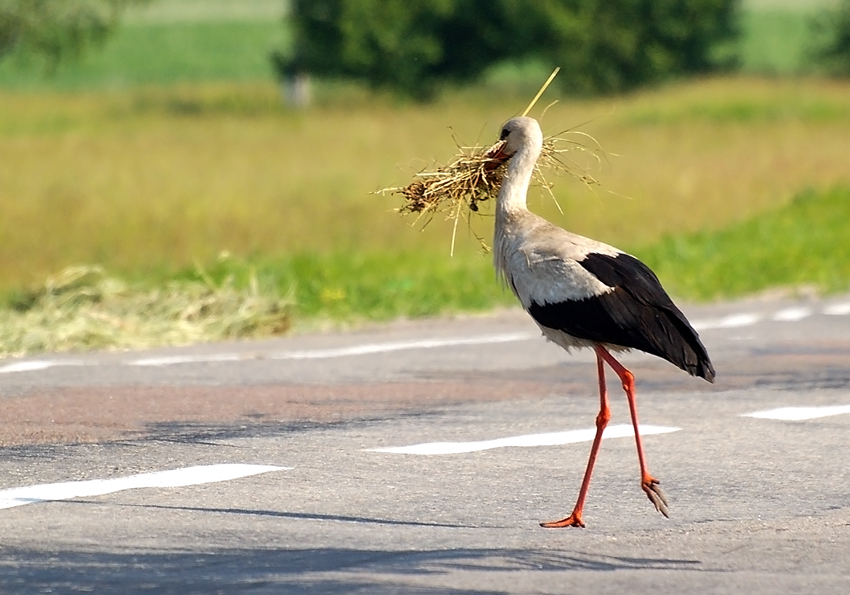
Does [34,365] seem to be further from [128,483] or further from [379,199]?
[379,199]

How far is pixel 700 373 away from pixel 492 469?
5.05 feet

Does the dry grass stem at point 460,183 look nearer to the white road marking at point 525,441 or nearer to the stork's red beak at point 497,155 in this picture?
the stork's red beak at point 497,155

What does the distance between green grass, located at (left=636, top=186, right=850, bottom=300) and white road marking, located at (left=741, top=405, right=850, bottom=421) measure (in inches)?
300

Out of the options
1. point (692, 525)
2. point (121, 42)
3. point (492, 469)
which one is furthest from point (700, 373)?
point (121, 42)

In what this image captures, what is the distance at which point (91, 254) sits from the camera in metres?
22.1

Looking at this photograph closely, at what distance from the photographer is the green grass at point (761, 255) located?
1955 centimetres

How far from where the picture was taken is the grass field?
63.4 feet

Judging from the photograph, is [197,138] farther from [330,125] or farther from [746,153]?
[746,153]

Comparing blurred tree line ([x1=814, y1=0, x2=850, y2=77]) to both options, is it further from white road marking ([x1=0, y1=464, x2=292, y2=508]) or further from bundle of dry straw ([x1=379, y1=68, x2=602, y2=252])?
white road marking ([x1=0, y1=464, x2=292, y2=508])

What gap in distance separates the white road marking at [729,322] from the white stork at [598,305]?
7891 millimetres

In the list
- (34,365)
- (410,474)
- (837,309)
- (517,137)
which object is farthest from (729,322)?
(410,474)

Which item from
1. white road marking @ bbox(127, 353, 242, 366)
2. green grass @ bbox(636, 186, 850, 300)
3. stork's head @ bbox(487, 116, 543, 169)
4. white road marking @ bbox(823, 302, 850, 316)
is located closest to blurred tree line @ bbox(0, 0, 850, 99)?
green grass @ bbox(636, 186, 850, 300)

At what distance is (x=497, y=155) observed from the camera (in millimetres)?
8750

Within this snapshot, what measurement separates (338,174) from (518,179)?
81.1ft
